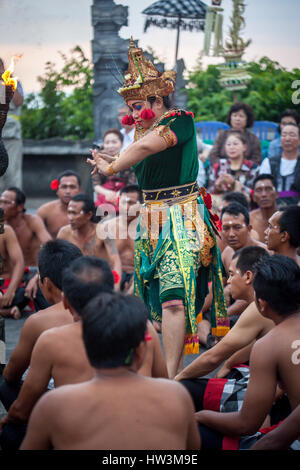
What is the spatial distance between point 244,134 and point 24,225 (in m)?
2.75

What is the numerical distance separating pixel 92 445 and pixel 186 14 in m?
9.03

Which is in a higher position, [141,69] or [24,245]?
[141,69]

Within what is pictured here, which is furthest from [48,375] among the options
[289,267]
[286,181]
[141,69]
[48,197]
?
[48,197]

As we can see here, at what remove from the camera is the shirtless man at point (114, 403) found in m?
1.80

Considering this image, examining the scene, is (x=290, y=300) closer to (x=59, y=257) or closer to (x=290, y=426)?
(x=290, y=426)

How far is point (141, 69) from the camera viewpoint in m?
3.82

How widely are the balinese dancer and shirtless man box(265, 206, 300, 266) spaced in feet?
1.45

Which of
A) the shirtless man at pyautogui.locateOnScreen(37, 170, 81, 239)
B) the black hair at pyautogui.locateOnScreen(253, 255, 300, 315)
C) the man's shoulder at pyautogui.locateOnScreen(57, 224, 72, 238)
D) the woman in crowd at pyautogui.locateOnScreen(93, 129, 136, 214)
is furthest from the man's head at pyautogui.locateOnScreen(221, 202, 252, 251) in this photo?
the black hair at pyautogui.locateOnScreen(253, 255, 300, 315)

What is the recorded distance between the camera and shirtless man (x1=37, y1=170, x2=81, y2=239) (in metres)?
6.93

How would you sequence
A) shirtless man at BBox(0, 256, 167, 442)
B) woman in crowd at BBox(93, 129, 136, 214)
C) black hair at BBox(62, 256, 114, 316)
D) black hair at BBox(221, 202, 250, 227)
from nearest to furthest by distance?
1. shirtless man at BBox(0, 256, 167, 442)
2. black hair at BBox(62, 256, 114, 316)
3. black hair at BBox(221, 202, 250, 227)
4. woman in crowd at BBox(93, 129, 136, 214)

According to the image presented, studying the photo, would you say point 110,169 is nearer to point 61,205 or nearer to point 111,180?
point 61,205

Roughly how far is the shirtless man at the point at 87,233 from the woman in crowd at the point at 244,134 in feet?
5.60

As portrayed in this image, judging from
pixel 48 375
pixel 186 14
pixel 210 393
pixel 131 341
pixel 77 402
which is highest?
pixel 186 14

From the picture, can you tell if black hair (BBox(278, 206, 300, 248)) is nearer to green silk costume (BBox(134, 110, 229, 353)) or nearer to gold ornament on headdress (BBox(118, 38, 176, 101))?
green silk costume (BBox(134, 110, 229, 353))
